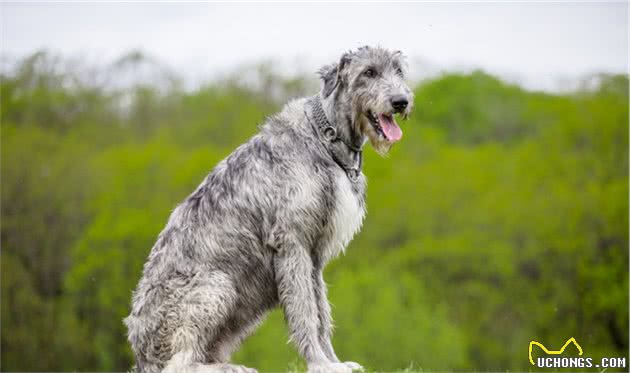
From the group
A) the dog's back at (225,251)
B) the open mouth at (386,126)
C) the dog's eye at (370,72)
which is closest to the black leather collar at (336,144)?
the dog's back at (225,251)

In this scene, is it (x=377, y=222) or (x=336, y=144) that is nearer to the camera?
(x=336, y=144)

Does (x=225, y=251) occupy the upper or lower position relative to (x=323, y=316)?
upper

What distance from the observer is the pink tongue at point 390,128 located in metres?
7.66

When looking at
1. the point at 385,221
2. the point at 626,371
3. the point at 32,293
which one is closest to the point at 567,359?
the point at 626,371

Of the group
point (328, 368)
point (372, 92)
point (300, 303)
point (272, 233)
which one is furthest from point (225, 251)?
point (372, 92)

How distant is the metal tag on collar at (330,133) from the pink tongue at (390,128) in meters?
0.48

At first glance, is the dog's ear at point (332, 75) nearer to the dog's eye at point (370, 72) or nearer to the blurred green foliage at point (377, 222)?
the dog's eye at point (370, 72)

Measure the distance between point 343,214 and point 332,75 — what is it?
1.37 metres

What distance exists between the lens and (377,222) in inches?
1992

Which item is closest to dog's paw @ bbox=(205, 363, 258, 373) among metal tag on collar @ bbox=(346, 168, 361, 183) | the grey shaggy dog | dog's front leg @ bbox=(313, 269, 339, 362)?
the grey shaggy dog

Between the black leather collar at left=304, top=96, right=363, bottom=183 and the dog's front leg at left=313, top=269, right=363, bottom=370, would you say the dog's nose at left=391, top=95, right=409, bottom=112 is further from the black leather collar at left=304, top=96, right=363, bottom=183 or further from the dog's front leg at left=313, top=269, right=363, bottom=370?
the dog's front leg at left=313, top=269, right=363, bottom=370

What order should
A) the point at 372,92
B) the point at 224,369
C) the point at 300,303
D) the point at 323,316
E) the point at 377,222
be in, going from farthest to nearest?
the point at 377,222 < the point at 323,316 < the point at 372,92 < the point at 300,303 < the point at 224,369

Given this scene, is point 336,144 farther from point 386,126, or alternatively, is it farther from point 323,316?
point 323,316

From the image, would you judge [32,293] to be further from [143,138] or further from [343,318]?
[343,318]
